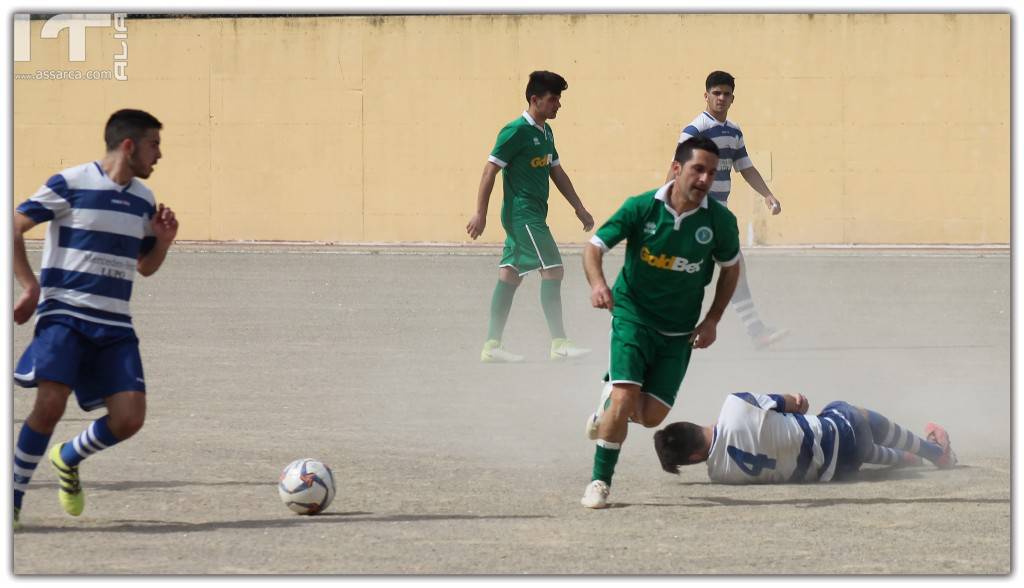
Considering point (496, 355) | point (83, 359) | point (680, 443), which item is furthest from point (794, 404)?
point (496, 355)

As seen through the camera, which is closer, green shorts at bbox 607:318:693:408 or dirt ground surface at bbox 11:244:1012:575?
dirt ground surface at bbox 11:244:1012:575

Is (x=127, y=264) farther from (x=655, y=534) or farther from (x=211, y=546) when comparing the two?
(x=655, y=534)

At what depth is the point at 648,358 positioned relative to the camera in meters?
7.41

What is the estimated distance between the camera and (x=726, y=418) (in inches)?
302

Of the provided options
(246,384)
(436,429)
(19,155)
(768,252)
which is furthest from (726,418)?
(19,155)

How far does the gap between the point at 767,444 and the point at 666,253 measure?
1.07 meters

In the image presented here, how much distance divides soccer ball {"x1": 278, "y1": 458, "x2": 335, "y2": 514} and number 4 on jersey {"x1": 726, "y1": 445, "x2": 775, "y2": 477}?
6.05ft

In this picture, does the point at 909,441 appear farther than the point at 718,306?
Yes

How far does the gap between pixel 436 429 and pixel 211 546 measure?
308 cm

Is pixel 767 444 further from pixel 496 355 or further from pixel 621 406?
pixel 496 355

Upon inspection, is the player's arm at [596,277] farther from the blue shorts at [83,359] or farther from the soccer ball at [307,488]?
the blue shorts at [83,359]

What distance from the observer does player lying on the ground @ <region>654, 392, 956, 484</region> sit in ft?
25.1

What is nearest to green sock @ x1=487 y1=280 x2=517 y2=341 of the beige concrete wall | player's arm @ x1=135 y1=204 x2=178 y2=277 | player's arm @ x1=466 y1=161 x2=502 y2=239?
player's arm @ x1=466 y1=161 x2=502 y2=239

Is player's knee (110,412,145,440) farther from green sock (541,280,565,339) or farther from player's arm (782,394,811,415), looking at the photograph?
green sock (541,280,565,339)
